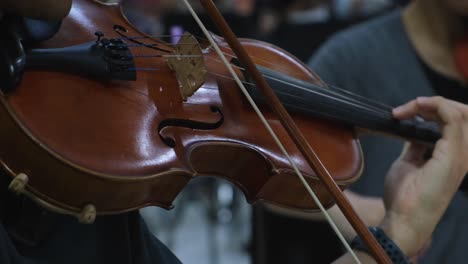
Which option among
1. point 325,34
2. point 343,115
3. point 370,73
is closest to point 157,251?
point 343,115

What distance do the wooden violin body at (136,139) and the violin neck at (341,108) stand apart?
0.02 m

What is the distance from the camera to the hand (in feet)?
2.77

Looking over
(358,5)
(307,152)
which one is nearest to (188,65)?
(307,152)

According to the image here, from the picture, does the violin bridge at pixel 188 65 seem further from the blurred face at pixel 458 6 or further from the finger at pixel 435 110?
the blurred face at pixel 458 6

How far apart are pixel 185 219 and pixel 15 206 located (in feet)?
9.71

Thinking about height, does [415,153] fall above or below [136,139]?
below

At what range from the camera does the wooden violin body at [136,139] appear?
565 mm

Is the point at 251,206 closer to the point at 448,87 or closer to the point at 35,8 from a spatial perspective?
the point at 448,87

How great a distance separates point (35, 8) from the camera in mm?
589

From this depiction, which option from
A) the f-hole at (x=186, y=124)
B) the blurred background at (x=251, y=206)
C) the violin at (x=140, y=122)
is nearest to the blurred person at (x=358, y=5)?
the blurred background at (x=251, y=206)

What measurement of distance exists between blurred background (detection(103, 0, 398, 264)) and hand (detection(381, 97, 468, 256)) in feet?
1.29

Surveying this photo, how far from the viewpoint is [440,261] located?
1.20 m

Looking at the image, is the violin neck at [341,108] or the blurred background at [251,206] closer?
the violin neck at [341,108]

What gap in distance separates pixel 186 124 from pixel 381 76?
782mm
